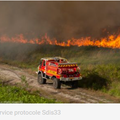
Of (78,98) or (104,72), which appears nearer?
(78,98)

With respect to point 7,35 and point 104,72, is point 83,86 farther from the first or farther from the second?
point 7,35

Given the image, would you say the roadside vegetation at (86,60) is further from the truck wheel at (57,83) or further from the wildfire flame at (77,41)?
the truck wheel at (57,83)

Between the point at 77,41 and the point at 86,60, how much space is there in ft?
38.1

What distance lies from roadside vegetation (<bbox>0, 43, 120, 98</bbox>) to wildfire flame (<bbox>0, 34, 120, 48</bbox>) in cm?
117

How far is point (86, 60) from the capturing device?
24312mm

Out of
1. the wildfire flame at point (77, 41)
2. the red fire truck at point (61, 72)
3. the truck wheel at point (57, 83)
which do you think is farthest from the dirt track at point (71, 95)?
the wildfire flame at point (77, 41)

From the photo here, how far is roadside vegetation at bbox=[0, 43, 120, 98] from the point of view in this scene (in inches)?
604

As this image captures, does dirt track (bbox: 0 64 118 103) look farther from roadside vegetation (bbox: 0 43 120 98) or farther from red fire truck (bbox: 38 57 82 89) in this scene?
roadside vegetation (bbox: 0 43 120 98)

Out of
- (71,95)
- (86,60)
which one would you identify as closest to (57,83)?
(71,95)

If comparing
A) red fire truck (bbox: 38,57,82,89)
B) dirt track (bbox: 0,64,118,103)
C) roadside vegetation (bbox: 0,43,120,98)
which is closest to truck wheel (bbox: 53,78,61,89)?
red fire truck (bbox: 38,57,82,89)
